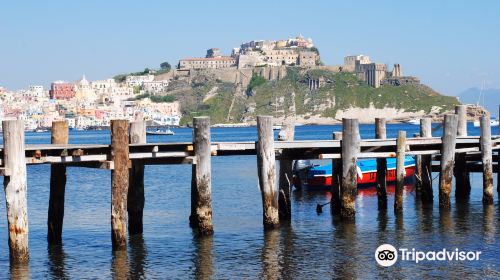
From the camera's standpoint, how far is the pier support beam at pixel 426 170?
113ft

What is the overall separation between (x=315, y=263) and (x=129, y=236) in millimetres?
6958

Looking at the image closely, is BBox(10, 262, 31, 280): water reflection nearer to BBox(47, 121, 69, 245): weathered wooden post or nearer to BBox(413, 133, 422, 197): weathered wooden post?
BBox(47, 121, 69, 245): weathered wooden post

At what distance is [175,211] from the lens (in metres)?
37.4

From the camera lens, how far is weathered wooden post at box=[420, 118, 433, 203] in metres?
34.5

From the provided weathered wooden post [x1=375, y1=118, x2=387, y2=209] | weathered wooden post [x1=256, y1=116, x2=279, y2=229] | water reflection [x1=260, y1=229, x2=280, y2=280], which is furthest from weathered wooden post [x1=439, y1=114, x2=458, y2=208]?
weathered wooden post [x1=256, y1=116, x2=279, y2=229]

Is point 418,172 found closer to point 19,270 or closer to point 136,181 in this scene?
point 136,181

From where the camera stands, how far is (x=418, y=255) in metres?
24.6

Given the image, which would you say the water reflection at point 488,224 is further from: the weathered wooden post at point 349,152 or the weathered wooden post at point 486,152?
the weathered wooden post at point 349,152

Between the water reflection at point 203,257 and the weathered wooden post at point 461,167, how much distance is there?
11.6 meters

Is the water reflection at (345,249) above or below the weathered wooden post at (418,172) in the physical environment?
below

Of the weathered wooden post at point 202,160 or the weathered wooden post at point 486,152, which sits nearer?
the weathered wooden post at point 202,160

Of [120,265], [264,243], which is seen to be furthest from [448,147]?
[120,265]

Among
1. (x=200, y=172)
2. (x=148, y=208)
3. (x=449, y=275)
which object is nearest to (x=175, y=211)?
(x=148, y=208)

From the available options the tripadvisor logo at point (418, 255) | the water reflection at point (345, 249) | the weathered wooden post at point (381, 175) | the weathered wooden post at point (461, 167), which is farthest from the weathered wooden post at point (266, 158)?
the weathered wooden post at point (461, 167)
